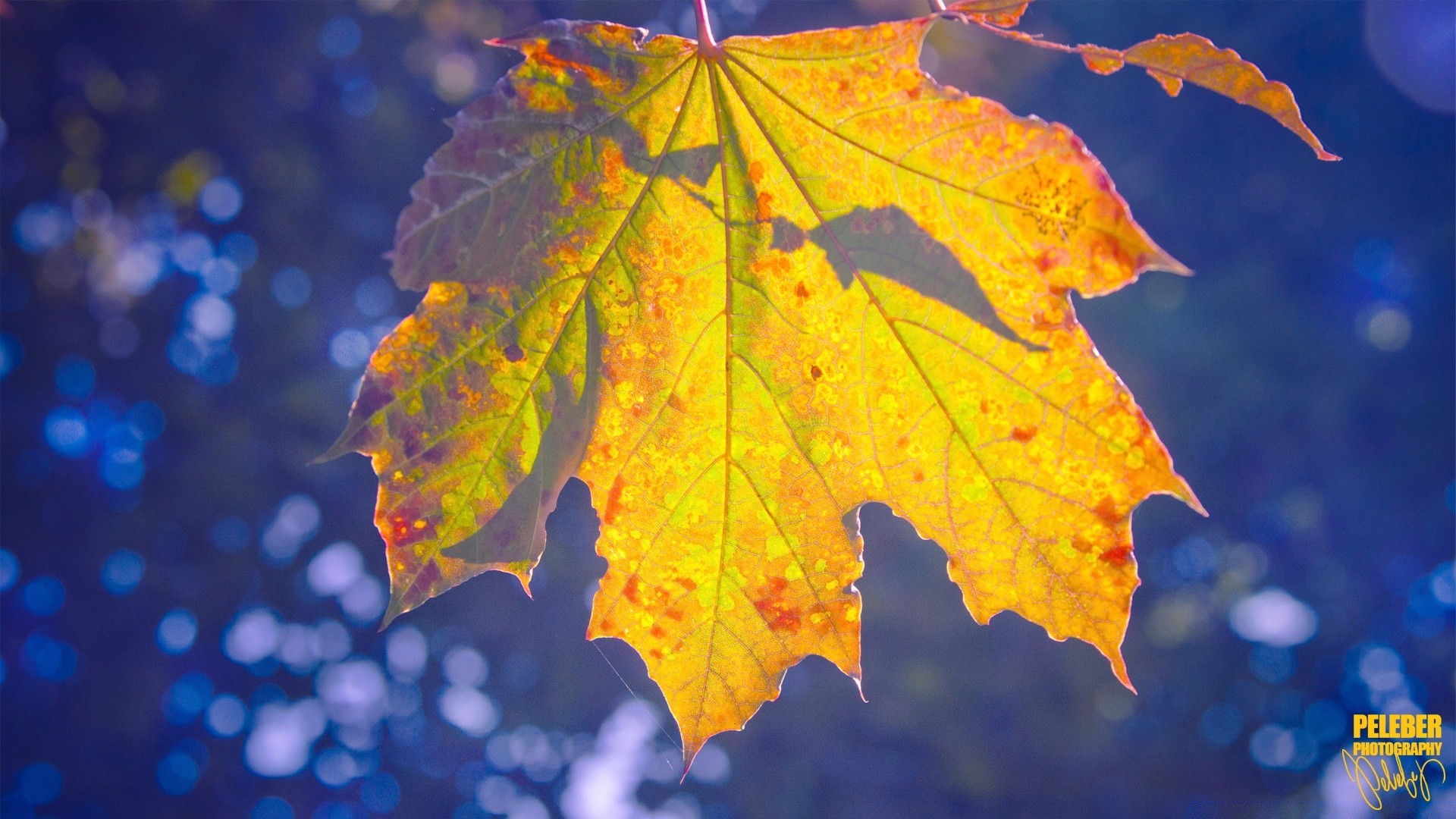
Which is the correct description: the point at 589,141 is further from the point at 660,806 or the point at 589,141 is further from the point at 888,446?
the point at 660,806

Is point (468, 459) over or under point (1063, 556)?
over

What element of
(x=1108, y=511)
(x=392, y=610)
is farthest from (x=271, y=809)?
(x=1108, y=511)

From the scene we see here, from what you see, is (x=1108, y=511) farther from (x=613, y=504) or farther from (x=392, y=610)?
(x=392, y=610)

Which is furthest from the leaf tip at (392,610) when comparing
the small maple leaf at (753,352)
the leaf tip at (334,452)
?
the leaf tip at (334,452)

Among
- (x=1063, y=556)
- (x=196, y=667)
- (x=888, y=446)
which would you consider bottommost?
(x=196, y=667)

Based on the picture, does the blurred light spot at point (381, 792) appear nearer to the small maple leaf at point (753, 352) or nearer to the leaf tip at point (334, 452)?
the small maple leaf at point (753, 352)

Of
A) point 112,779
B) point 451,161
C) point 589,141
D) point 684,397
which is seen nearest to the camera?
point 451,161

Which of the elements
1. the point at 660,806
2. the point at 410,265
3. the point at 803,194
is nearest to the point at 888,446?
the point at 803,194
